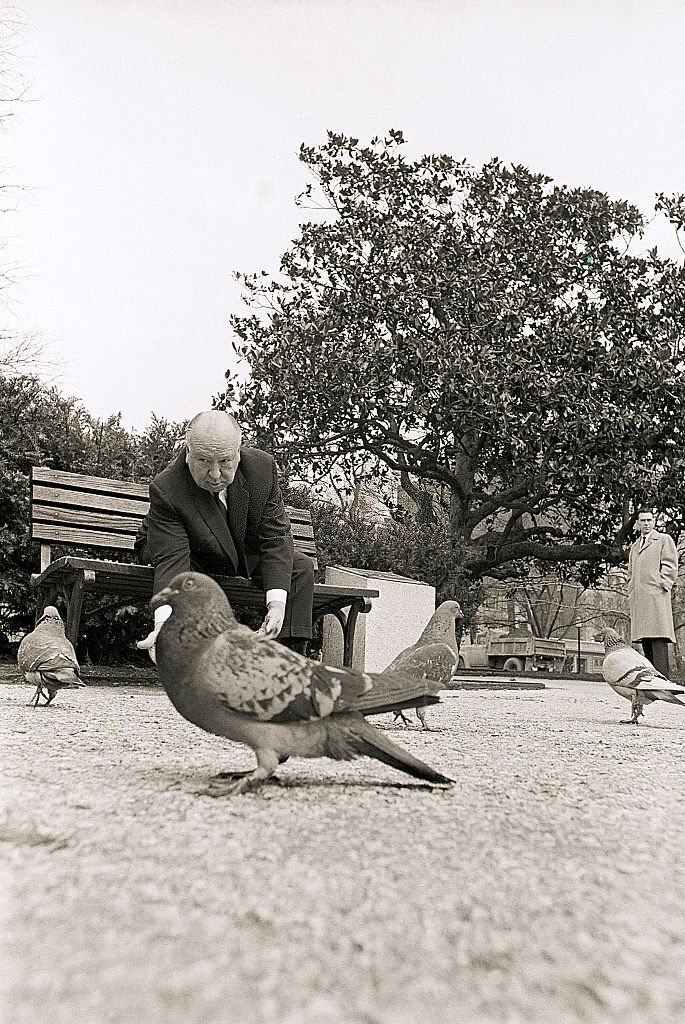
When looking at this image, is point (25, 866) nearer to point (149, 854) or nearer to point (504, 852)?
point (149, 854)

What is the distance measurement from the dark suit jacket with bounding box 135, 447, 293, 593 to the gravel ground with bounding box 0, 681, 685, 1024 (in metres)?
0.71

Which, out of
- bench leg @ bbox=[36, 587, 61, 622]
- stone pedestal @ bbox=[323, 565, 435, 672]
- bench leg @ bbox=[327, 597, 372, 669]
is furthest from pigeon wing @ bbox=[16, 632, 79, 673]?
stone pedestal @ bbox=[323, 565, 435, 672]

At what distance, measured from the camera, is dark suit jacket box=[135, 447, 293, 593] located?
3234 mm

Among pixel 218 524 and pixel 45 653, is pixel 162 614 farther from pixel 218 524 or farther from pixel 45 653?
pixel 45 653

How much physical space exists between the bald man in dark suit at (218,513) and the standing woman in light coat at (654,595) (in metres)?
5.82

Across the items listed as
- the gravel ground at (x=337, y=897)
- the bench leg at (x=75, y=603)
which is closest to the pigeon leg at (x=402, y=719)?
the gravel ground at (x=337, y=897)

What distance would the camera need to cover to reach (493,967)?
1.19m

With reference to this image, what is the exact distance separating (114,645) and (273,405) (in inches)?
139

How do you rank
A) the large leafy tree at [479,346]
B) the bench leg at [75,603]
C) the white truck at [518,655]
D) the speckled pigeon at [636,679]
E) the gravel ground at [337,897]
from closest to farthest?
the gravel ground at [337,897]
the speckled pigeon at [636,679]
the bench leg at [75,603]
the large leafy tree at [479,346]
the white truck at [518,655]

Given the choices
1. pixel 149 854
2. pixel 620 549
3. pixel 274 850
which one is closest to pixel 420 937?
pixel 274 850

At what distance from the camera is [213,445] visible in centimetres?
293

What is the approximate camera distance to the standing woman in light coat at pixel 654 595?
8422mm

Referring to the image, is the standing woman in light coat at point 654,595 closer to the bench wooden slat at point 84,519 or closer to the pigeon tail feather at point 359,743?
the bench wooden slat at point 84,519

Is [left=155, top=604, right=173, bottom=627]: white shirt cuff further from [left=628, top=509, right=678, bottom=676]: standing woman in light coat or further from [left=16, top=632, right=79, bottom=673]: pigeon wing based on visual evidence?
[left=628, top=509, right=678, bottom=676]: standing woman in light coat
